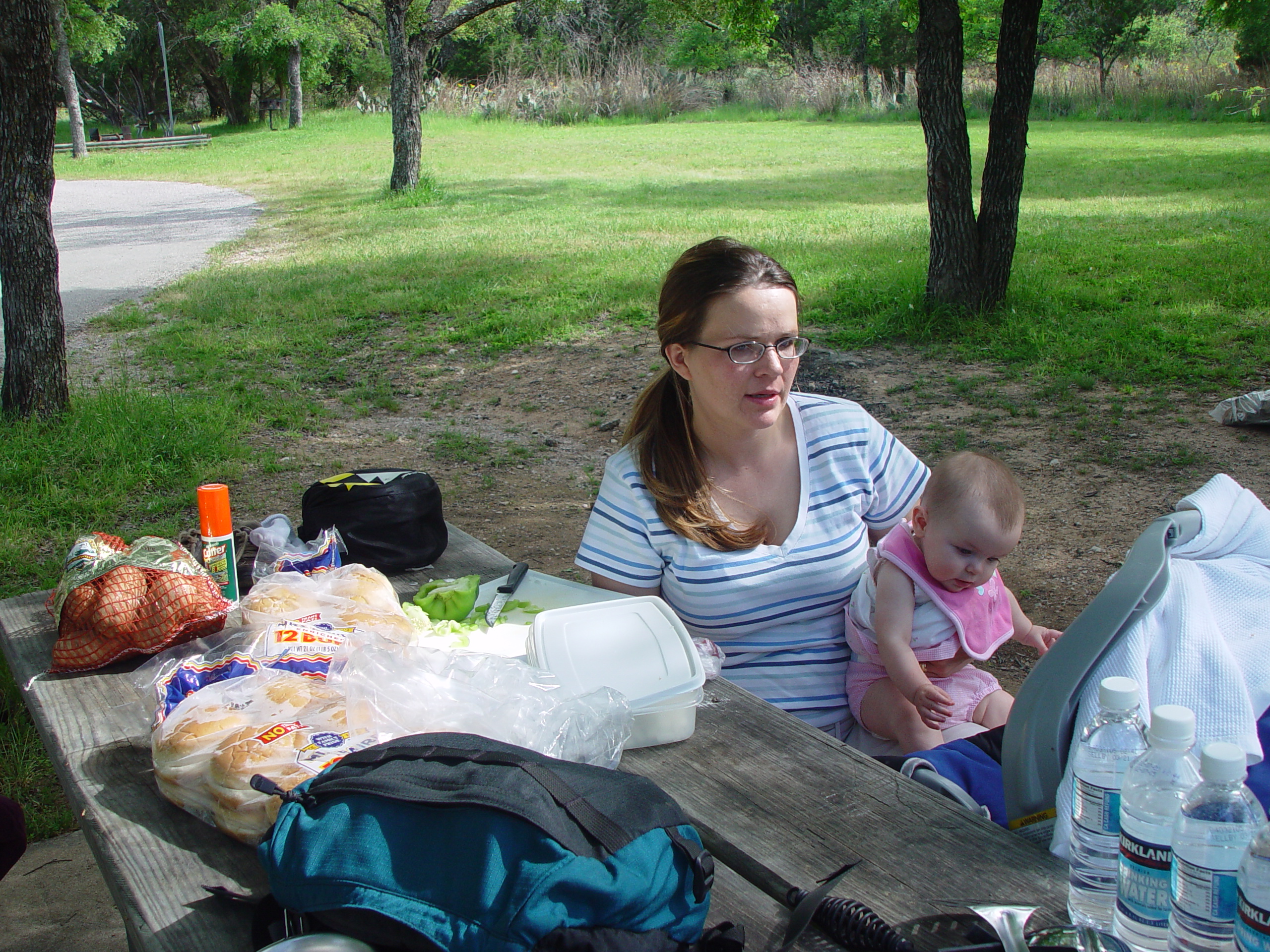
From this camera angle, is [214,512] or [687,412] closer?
[214,512]

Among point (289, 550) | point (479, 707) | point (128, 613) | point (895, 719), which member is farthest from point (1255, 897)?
point (289, 550)

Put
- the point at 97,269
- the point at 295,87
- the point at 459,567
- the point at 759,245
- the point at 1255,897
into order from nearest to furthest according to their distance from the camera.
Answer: the point at 1255,897 < the point at 459,567 < the point at 759,245 < the point at 97,269 < the point at 295,87

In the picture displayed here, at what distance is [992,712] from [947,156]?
235 inches

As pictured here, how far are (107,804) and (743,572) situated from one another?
130 centimetres

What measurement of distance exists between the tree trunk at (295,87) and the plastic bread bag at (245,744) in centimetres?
3571

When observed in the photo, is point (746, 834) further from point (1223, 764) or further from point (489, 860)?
point (1223, 764)

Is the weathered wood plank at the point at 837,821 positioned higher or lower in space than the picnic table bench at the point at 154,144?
lower

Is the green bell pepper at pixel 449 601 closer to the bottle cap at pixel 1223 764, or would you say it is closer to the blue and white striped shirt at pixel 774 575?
the blue and white striped shirt at pixel 774 575

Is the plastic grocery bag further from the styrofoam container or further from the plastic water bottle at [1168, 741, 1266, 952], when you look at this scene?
the plastic water bottle at [1168, 741, 1266, 952]

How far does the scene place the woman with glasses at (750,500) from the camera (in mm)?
2340

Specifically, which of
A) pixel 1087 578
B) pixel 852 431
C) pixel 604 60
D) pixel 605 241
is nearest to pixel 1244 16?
pixel 605 241

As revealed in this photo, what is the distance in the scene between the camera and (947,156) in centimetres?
738

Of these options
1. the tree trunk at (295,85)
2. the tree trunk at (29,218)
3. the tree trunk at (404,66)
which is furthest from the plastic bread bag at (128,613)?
the tree trunk at (295,85)

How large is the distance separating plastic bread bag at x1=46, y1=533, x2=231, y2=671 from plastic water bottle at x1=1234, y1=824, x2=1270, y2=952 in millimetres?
1804
